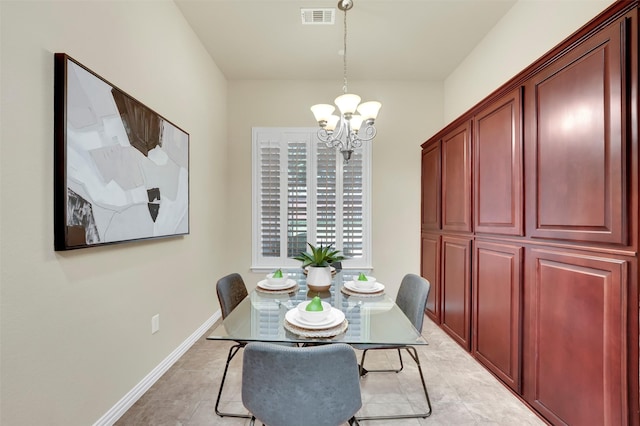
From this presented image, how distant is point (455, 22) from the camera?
269 cm

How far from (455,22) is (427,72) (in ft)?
2.98

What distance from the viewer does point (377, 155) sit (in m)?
3.79

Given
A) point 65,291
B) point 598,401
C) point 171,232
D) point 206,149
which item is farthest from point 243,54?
point 598,401

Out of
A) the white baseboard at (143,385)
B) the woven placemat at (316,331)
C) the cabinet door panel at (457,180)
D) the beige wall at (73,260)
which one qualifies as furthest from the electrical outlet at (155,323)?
the cabinet door panel at (457,180)

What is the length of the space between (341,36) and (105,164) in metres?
2.38

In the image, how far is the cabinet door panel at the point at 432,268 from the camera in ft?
10.3

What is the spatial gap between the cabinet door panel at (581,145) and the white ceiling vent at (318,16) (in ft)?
5.58

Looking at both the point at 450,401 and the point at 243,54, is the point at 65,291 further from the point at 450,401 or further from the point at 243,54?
the point at 243,54

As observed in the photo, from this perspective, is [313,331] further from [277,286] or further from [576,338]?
[576,338]

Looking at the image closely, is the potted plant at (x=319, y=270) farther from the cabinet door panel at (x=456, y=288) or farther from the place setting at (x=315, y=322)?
the cabinet door panel at (x=456, y=288)

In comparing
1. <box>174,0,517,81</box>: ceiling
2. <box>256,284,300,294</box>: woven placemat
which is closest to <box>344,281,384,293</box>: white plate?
<box>256,284,300,294</box>: woven placemat

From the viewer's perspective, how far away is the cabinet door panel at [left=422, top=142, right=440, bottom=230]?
10.4 feet

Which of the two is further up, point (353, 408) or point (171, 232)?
point (171, 232)

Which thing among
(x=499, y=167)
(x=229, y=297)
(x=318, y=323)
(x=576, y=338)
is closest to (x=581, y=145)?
(x=499, y=167)
